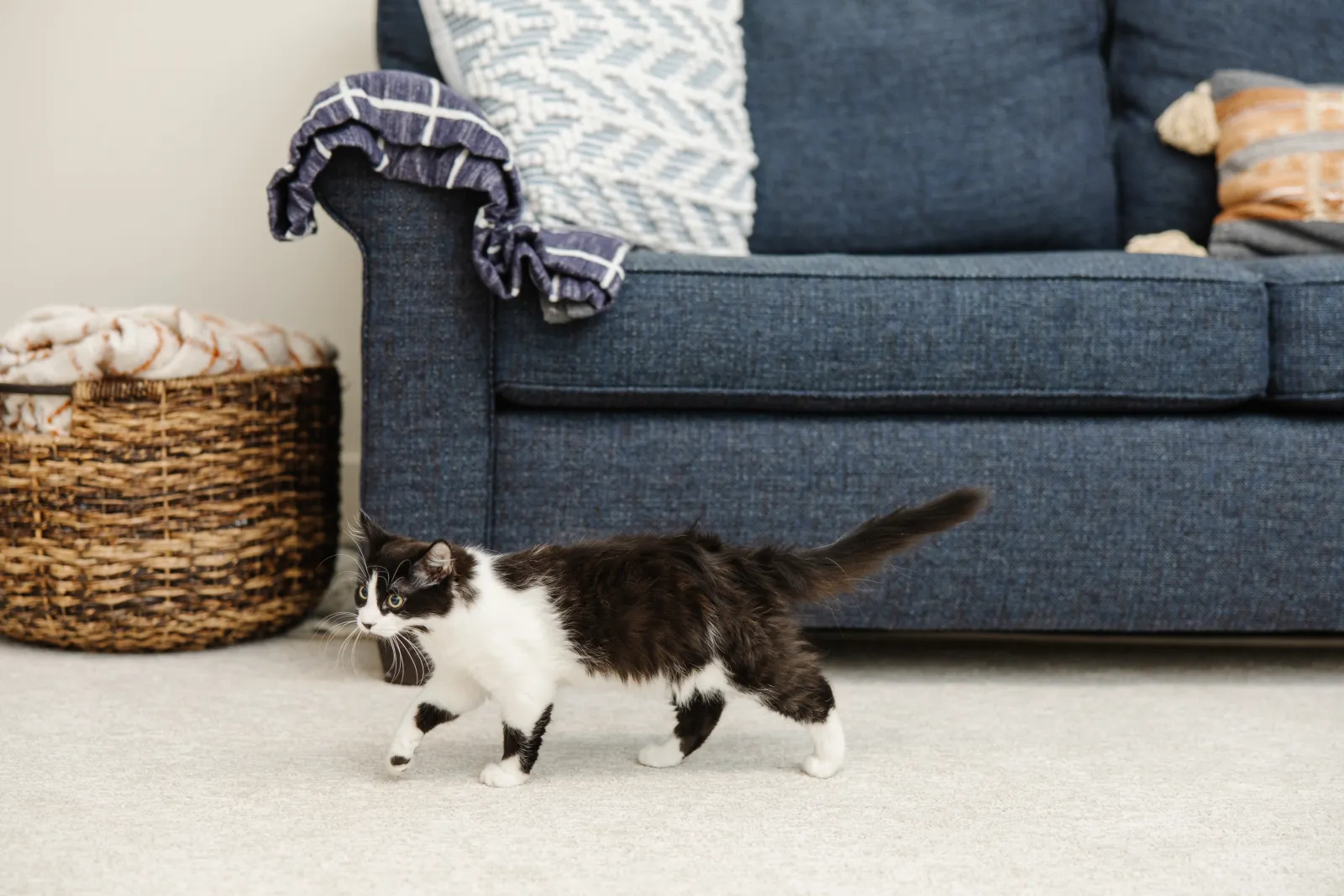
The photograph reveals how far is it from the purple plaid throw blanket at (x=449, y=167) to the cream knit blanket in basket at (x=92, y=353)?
10.9 inches

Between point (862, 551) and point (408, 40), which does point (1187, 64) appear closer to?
point (408, 40)

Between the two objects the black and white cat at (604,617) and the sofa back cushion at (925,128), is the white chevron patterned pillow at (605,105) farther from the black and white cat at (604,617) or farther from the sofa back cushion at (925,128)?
the black and white cat at (604,617)

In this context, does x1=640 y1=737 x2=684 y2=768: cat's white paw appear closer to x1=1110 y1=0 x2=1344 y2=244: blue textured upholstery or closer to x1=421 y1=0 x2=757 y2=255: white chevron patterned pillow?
x1=421 y1=0 x2=757 y2=255: white chevron patterned pillow

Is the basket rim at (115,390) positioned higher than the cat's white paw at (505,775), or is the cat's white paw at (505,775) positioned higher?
the basket rim at (115,390)

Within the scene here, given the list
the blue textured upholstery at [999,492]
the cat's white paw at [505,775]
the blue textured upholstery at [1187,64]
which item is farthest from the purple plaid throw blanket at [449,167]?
the blue textured upholstery at [1187,64]

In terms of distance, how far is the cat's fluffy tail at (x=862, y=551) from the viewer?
50.6 inches

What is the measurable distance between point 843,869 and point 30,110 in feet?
7.11

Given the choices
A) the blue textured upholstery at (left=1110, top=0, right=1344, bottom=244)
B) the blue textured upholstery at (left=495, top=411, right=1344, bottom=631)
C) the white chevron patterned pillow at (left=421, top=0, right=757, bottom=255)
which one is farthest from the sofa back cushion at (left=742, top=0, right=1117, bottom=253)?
the blue textured upholstery at (left=495, top=411, right=1344, bottom=631)

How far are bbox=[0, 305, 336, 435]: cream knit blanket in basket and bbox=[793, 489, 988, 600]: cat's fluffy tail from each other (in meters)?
0.93

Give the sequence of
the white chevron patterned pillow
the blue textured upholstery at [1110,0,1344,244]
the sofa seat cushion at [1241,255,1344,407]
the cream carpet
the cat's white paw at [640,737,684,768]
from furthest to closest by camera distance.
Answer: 1. the blue textured upholstery at [1110,0,1344,244]
2. the white chevron patterned pillow
3. the sofa seat cushion at [1241,255,1344,407]
4. the cat's white paw at [640,737,684,768]
5. the cream carpet

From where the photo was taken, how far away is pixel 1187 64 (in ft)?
7.51

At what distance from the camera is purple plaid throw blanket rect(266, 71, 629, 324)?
154cm

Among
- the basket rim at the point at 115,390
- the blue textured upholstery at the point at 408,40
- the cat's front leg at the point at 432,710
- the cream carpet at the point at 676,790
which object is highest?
the blue textured upholstery at the point at 408,40

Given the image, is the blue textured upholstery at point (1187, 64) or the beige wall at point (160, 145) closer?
the blue textured upholstery at point (1187, 64)
